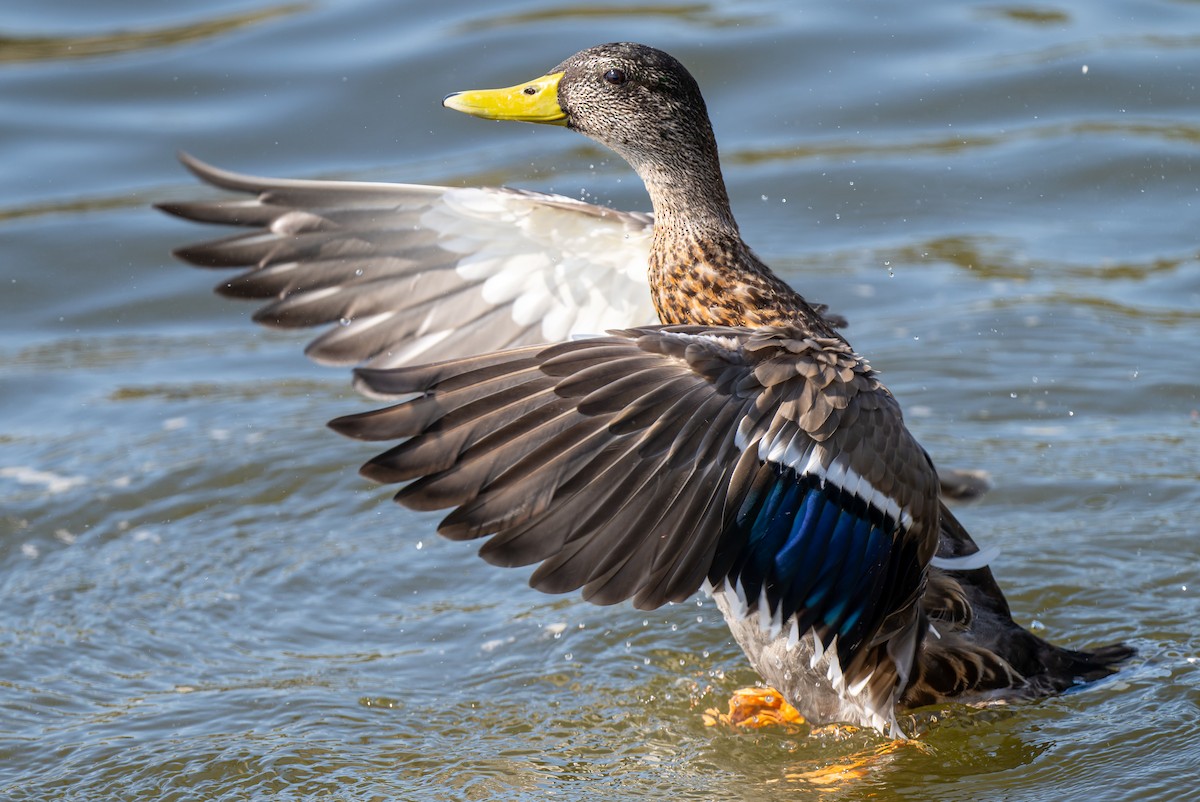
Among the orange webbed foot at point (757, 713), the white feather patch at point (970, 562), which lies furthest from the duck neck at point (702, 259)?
the orange webbed foot at point (757, 713)

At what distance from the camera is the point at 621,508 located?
4.13 metres

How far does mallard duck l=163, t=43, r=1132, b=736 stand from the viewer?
4102 millimetres

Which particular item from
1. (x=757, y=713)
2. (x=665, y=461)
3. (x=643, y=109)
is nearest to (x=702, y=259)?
(x=643, y=109)

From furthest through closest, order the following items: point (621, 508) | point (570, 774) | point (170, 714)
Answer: point (170, 714) → point (570, 774) → point (621, 508)

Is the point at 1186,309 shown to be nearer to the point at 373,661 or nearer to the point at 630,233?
the point at 630,233

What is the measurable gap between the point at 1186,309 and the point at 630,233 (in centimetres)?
394

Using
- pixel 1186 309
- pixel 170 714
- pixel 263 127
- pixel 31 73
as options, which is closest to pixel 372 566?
pixel 170 714

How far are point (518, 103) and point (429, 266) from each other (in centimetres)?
84

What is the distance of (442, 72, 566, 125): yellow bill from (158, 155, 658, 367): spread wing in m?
0.41

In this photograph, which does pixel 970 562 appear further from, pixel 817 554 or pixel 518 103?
pixel 518 103

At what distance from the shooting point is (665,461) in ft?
13.7

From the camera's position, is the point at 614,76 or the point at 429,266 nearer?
the point at 614,76

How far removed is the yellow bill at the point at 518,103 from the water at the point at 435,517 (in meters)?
1.91

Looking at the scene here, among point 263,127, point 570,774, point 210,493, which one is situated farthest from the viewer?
point 263,127
